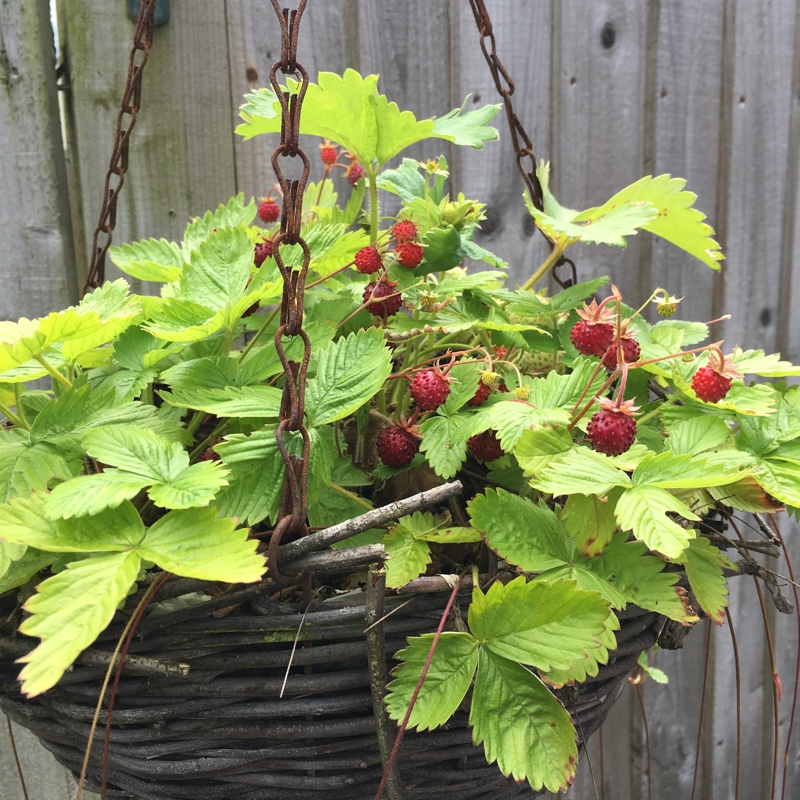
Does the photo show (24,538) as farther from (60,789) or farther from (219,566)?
(60,789)

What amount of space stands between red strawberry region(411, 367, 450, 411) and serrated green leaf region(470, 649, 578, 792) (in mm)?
180

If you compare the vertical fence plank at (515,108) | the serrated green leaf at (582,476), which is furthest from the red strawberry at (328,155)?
the serrated green leaf at (582,476)

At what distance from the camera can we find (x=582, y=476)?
1.44ft

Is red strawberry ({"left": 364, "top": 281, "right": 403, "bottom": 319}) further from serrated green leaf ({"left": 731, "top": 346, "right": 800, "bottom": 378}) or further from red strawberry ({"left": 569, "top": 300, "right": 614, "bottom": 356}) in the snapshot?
serrated green leaf ({"left": 731, "top": 346, "right": 800, "bottom": 378})

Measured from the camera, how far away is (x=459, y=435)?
0.52 meters

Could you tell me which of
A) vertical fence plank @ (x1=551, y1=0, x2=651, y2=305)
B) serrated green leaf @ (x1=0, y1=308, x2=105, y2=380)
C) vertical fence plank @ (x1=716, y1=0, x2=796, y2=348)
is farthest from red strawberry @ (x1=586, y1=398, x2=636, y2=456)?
vertical fence plank @ (x1=716, y1=0, x2=796, y2=348)

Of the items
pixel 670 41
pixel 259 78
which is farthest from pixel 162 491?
pixel 670 41

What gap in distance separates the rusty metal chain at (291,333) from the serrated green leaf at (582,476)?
0.15 metres

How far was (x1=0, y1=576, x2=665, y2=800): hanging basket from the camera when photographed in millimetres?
429

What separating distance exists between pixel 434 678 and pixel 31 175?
97cm

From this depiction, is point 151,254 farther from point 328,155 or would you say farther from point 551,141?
point 551,141

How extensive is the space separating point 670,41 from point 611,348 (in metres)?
0.97

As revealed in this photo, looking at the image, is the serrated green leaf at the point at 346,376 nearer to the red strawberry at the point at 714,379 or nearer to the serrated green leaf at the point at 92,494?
the serrated green leaf at the point at 92,494

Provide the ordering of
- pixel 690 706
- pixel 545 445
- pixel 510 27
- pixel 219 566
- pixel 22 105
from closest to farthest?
pixel 219 566
pixel 545 445
pixel 22 105
pixel 510 27
pixel 690 706
